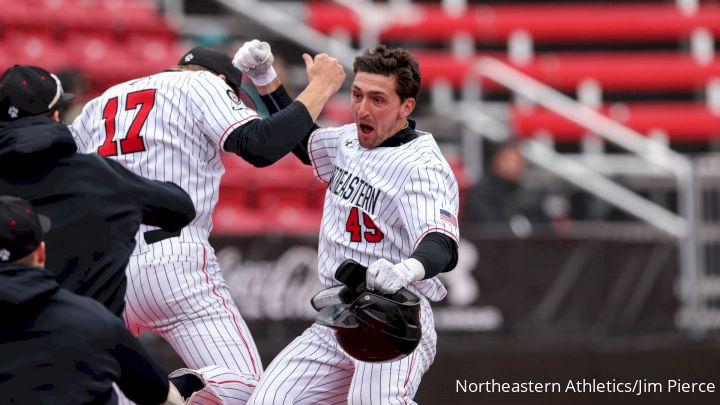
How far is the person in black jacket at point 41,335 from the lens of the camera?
4289mm

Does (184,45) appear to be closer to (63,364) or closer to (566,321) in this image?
(566,321)

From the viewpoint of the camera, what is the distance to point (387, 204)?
5.89 m

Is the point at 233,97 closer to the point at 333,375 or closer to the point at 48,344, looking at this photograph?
the point at 333,375

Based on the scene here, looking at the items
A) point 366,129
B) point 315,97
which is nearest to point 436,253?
point 366,129

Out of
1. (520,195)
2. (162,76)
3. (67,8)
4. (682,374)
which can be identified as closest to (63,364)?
(162,76)

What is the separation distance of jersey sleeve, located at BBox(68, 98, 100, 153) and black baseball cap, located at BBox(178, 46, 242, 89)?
0.50 meters

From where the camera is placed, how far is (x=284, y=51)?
1647 cm

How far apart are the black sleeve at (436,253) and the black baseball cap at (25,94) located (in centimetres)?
157

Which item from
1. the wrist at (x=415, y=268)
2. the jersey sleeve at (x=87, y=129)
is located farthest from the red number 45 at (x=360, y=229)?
the jersey sleeve at (x=87, y=129)

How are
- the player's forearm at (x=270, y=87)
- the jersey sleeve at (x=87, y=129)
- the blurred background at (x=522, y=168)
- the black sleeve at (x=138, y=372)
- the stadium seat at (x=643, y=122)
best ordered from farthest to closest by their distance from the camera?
the stadium seat at (x=643, y=122) < the blurred background at (x=522, y=168) < the player's forearm at (x=270, y=87) < the jersey sleeve at (x=87, y=129) < the black sleeve at (x=138, y=372)

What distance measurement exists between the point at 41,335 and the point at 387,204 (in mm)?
1996

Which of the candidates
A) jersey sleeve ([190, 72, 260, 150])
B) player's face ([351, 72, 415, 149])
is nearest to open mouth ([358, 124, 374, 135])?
player's face ([351, 72, 415, 149])

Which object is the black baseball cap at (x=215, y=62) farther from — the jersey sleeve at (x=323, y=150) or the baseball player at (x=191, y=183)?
the jersey sleeve at (x=323, y=150)

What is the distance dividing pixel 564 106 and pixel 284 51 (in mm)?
3543
